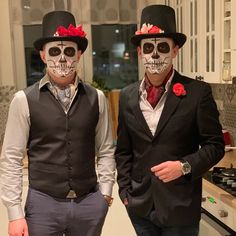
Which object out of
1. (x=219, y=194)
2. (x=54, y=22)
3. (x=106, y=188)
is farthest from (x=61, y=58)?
(x=219, y=194)

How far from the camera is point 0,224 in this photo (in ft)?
9.03

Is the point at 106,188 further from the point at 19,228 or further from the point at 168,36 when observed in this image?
the point at 168,36

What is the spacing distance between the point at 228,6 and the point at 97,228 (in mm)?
1382

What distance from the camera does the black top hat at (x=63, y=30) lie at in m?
1.58

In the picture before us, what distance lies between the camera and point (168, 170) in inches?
57.4

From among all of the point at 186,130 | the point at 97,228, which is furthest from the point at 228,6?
the point at 97,228

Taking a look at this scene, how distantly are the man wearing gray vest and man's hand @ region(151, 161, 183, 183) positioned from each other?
302mm

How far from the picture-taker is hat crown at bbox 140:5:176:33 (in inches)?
62.1

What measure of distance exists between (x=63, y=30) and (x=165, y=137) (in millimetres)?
580

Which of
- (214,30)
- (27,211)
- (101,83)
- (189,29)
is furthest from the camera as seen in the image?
(101,83)

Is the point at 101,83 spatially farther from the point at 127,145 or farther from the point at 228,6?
the point at 127,145

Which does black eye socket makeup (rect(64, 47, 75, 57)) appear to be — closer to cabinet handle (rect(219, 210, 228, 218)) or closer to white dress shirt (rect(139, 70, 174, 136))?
white dress shirt (rect(139, 70, 174, 136))

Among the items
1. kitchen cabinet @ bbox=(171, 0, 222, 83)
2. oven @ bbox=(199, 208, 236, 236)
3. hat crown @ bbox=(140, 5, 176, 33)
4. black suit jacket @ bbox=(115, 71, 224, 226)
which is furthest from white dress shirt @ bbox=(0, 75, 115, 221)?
kitchen cabinet @ bbox=(171, 0, 222, 83)

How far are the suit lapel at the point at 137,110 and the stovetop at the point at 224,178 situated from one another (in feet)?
1.95
